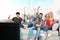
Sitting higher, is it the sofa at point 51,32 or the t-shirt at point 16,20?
the t-shirt at point 16,20

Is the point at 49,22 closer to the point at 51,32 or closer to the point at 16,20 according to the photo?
the point at 51,32

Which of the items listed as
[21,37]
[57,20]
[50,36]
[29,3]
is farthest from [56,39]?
[29,3]

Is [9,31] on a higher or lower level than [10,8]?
lower

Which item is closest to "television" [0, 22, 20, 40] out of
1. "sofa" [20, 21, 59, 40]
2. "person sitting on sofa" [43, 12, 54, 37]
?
"sofa" [20, 21, 59, 40]

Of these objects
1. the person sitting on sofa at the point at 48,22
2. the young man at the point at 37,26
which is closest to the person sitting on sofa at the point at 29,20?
the young man at the point at 37,26

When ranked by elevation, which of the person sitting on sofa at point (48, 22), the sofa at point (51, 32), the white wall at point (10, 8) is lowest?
the sofa at point (51, 32)

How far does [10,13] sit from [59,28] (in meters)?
0.55

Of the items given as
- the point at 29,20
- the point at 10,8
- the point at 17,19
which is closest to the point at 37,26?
the point at 29,20

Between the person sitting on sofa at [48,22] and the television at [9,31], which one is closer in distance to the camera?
the television at [9,31]

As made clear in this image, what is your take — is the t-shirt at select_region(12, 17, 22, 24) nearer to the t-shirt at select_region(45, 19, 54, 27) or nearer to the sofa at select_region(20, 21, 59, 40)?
the sofa at select_region(20, 21, 59, 40)

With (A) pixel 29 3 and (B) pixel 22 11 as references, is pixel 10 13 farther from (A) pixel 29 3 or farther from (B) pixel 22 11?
(A) pixel 29 3

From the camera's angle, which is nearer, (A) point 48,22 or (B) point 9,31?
(B) point 9,31

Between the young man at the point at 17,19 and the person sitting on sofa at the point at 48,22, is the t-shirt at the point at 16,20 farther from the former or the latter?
the person sitting on sofa at the point at 48,22

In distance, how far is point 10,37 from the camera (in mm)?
1378
